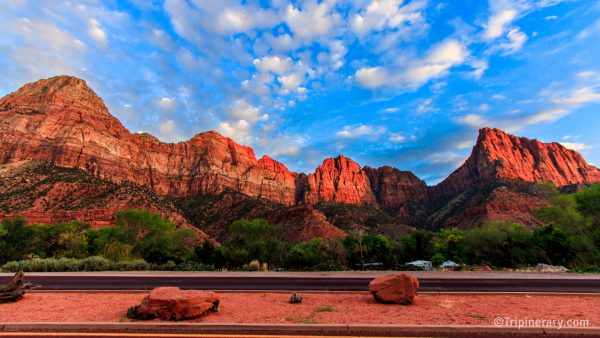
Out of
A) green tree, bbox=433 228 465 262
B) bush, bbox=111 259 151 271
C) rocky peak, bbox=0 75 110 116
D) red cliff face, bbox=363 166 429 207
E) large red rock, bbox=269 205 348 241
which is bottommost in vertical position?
bush, bbox=111 259 151 271

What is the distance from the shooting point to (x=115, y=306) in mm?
9695

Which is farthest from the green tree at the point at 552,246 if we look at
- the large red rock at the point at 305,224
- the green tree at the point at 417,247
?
the large red rock at the point at 305,224

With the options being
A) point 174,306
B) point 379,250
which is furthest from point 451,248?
point 174,306

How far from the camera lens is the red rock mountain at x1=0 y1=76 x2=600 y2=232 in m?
80.4

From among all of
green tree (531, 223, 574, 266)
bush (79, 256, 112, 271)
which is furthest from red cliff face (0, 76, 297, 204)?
green tree (531, 223, 574, 266)

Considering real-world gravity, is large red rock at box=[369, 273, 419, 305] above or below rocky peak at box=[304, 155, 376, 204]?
below

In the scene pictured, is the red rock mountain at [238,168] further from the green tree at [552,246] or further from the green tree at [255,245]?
the green tree at [552,246]

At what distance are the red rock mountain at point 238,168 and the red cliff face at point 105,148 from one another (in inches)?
13.1

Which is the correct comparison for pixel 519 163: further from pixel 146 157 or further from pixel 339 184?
pixel 146 157

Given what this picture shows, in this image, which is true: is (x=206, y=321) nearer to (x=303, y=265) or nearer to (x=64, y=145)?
(x=303, y=265)

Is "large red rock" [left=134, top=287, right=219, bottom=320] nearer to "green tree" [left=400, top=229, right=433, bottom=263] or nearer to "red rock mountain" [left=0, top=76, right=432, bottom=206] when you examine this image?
"green tree" [left=400, top=229, right=433, bottom=263]

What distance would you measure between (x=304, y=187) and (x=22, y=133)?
122 m

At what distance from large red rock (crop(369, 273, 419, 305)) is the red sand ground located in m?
0.26

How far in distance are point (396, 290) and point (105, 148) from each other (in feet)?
367
